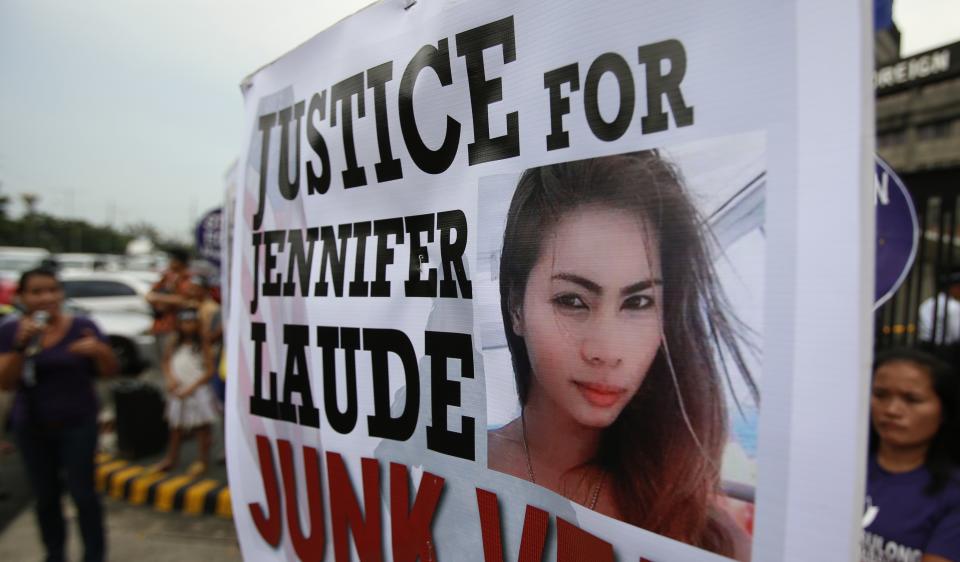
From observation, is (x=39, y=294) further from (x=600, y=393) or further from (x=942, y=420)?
(x=942, y=420)

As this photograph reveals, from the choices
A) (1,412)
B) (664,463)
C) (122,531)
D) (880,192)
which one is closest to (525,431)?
(664,463)

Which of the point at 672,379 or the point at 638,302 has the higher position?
the point at 638,302

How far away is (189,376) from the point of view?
14.4ft

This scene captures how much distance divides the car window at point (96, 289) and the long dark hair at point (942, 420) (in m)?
11.2

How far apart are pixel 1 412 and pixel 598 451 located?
283 inches

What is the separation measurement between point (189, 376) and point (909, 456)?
4.29 metres

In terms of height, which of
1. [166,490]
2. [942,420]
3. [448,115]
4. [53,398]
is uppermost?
[448,115]

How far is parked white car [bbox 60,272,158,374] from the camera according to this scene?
8.82 m

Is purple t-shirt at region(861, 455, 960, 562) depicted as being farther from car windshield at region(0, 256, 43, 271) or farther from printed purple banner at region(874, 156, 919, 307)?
car windshield at region(0, 256, 43, 271)

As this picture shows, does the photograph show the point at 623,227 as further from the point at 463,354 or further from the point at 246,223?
the point at 246,223

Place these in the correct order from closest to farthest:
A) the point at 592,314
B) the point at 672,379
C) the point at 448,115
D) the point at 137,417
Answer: the point at 672,379, the point at 592,314, the point at 448,115, the point at 137,417

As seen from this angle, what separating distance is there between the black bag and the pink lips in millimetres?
5032

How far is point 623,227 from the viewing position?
864 millimetres

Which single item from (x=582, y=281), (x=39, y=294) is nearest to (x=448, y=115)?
(x=582, y=281)
